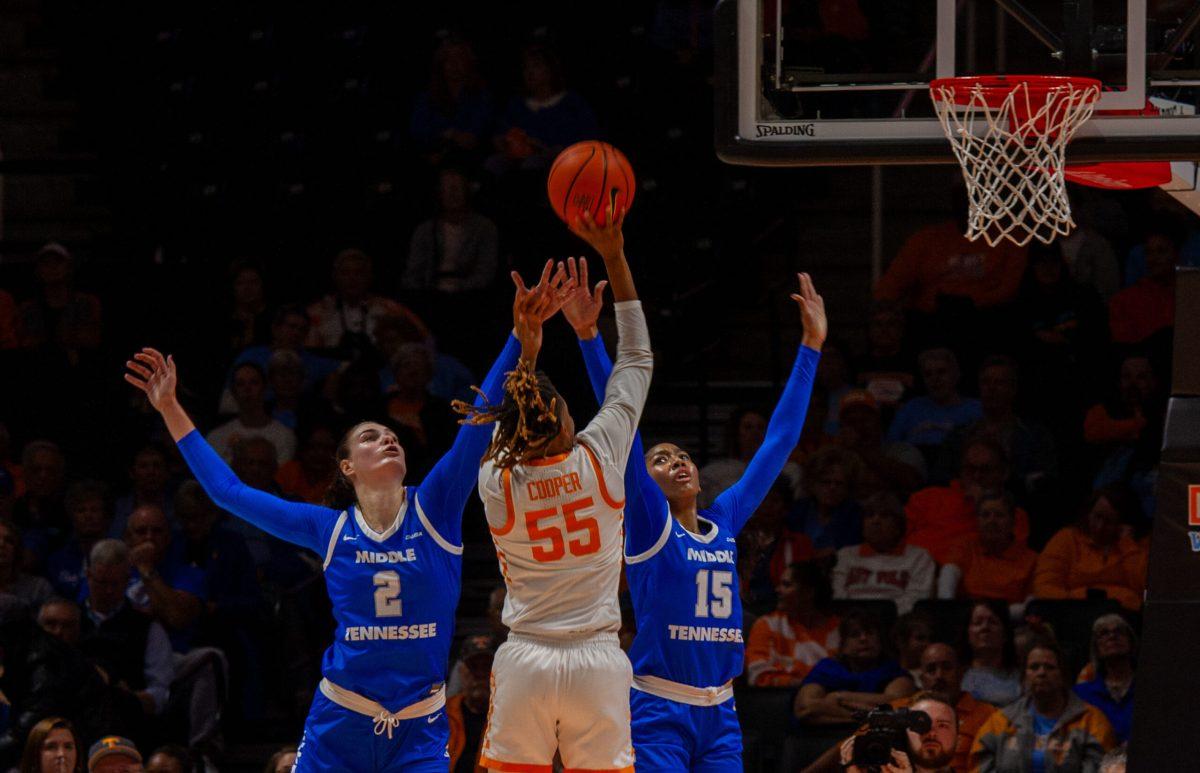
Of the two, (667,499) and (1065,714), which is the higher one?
(667,499)

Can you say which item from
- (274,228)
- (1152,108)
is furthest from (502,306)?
(1152,108)

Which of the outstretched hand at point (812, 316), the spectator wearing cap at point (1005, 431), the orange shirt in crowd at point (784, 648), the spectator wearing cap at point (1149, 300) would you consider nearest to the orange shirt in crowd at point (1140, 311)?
the spectator wearing cap at point (1149, 300)

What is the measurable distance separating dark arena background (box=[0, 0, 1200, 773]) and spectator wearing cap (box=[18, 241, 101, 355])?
0.07 feet

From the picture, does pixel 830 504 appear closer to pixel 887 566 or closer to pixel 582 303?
pixel 887 566

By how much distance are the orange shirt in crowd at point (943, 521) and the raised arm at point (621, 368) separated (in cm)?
473

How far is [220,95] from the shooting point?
1478 centimetres

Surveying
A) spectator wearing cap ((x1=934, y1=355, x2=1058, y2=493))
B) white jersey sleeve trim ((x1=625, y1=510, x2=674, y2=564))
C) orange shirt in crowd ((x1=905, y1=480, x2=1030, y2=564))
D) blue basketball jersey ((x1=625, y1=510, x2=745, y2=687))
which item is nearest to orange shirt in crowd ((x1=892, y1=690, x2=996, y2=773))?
orange shirt in crowd ((x1=905, y1=480, x2=1030, y2=564))

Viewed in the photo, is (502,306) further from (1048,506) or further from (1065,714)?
(1065,714)

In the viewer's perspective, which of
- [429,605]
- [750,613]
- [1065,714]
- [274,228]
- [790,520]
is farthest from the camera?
[274,228]

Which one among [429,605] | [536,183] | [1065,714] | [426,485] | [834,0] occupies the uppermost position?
[834,0]

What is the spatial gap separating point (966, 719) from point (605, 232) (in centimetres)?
423

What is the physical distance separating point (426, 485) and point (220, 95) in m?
8.23

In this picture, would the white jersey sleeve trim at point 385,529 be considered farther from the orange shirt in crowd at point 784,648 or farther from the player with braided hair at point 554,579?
the orange shirt in crowd at point 784,648

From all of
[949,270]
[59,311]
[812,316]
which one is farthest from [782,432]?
[59,311]
